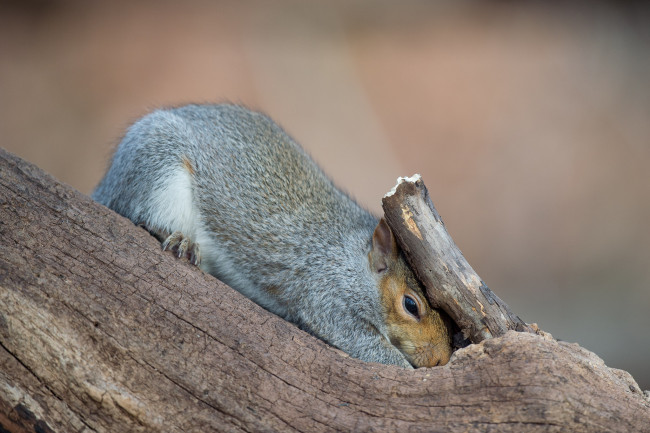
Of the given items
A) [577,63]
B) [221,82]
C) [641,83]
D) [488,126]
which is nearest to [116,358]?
[221,82]

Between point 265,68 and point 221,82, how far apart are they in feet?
2.71

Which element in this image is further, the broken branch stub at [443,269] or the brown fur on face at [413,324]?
the brown fur on face at [413,324]

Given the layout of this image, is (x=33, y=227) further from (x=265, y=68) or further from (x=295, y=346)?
(x=265, y=68)

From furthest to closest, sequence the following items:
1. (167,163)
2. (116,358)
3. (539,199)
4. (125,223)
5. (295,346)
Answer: (539,199), (167,163), (125,223), (295,346), (116,358)

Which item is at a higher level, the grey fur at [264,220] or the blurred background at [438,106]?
the blurred background at [438,106]

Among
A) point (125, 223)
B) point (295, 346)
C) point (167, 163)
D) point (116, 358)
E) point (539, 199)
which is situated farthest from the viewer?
point (539, 199)

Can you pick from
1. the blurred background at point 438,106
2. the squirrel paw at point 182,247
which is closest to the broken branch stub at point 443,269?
the squirrel paw at point 182,247

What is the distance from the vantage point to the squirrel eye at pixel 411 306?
13.1 ft

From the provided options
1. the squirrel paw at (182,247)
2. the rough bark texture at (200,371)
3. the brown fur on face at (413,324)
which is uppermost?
the brown fur on face at (413,324)

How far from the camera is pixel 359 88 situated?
33.5ft

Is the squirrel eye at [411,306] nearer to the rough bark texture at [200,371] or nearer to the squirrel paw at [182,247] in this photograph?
the rough bark texture at [200,371]

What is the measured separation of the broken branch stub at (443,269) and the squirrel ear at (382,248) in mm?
327

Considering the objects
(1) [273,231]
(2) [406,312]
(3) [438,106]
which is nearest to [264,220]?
(1) [273,231]

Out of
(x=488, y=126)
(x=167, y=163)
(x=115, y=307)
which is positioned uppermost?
(x=488, y=126)
